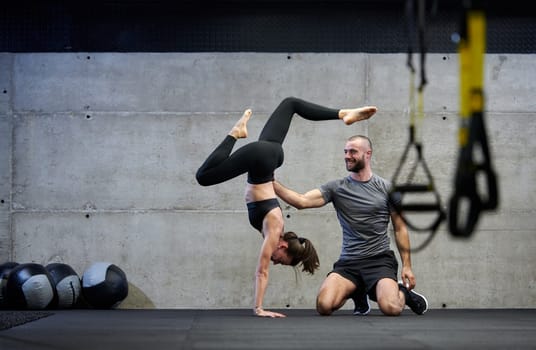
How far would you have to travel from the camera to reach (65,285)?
612 centimetres

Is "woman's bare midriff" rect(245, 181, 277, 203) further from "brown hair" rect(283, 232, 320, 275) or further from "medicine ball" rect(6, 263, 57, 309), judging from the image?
"medicine ball" rect(6, 263, 57, 309)

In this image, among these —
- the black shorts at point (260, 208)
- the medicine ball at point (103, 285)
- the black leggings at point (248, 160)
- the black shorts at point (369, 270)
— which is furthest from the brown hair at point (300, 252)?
the medicine ball at point (103, 285)

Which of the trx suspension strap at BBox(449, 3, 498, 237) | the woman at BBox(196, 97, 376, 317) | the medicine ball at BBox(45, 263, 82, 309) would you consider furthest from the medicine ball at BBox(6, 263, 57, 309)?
the trx suspension strap at BBox(449, 3, 498, 237)

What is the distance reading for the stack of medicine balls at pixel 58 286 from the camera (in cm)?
592

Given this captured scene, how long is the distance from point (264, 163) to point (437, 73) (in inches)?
97.8

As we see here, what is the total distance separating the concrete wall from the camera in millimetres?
6820

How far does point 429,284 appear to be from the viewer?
269 inches

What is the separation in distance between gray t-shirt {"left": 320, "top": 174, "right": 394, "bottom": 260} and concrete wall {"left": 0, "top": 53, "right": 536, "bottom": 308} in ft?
3.79

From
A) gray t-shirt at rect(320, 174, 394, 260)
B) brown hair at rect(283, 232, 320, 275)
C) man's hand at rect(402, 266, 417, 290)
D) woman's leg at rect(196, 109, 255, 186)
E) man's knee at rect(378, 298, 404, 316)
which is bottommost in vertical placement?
man's knee at rect(378, 298, 404, 316)

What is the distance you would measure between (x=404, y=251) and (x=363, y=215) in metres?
0.40

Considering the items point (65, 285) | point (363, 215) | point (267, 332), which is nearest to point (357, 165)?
point (363, 215)

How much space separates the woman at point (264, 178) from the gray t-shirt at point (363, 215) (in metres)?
0.39

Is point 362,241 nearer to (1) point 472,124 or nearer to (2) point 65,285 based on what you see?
(2) point 65,285

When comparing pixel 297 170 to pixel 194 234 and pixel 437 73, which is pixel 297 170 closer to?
pixel 194 234
